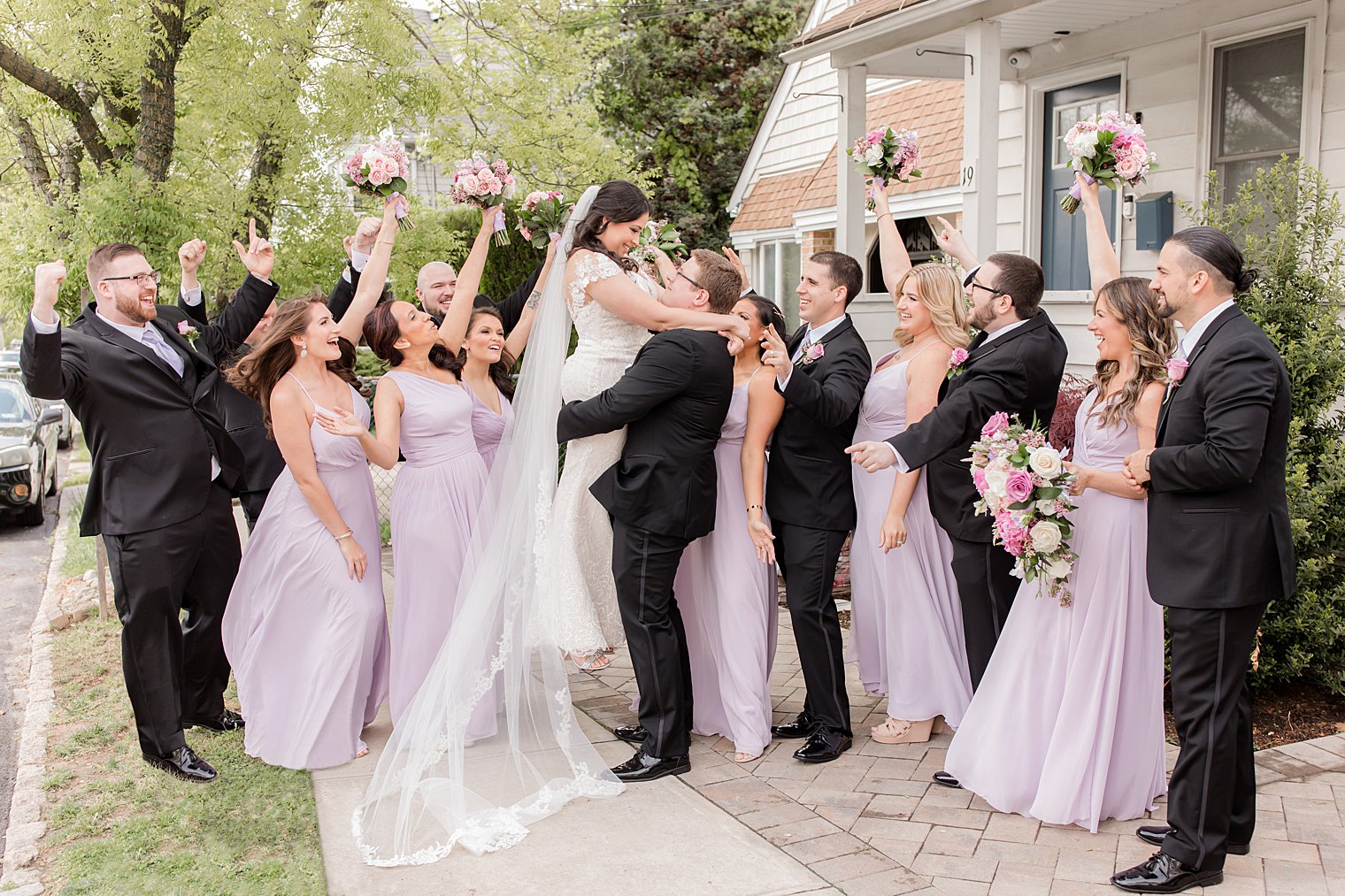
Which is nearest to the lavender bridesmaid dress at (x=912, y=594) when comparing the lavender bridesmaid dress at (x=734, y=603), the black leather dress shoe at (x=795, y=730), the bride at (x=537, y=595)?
the black leather dress shoe at (x=795, y=730)

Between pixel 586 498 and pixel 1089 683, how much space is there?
7.67 feet

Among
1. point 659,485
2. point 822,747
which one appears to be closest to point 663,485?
point 659,485

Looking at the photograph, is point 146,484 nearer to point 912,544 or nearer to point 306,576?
point 306,576

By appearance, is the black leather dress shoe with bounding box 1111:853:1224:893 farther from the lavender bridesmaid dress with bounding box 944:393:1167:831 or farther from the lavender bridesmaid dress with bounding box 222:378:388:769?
the lavender bridesmaid dress with bounding box 222:378:388:769

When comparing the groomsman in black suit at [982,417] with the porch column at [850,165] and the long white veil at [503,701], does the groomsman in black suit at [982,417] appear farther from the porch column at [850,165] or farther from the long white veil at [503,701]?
the porch column at [850,165]

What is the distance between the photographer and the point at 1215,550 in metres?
3.62

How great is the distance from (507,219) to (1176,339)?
486cm

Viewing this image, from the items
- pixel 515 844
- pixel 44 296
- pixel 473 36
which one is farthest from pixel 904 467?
pixel 473 36

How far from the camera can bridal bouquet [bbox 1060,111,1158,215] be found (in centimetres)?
466

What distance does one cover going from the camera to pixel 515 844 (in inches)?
166

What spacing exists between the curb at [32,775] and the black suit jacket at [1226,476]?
426 cm

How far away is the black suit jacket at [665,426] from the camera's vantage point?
4656mm

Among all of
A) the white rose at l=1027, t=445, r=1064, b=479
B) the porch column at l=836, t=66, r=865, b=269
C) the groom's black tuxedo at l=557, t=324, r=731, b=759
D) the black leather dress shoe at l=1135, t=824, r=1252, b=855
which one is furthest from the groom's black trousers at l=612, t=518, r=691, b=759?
the porch column at l=836, t=66, r=865, b=269

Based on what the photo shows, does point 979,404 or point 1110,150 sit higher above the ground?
point 1110,150
